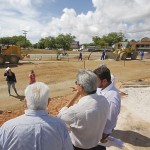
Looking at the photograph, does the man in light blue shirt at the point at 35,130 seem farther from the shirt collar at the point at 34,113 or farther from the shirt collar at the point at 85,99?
the shirt collar at the point at 85,99

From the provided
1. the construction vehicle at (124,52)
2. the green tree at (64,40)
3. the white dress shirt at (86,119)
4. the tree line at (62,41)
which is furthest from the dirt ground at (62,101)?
the green tree at (64,40)

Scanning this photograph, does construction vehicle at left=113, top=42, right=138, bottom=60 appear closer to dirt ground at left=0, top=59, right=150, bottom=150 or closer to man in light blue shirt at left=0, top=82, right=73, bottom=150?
dirt ground at left=0, top=59, right=150, bottom=150

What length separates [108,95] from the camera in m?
4.02

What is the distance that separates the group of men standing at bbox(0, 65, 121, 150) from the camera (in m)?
2.52

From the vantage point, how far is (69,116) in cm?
324

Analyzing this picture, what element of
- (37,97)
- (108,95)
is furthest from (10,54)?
(37,97)

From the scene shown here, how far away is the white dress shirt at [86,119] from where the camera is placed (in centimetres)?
326

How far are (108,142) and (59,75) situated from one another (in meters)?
20.7

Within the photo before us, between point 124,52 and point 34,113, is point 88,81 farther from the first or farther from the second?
point 124,52

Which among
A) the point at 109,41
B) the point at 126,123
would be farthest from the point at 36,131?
the point at 109,41

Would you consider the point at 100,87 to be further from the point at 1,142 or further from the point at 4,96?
the point at 4,96

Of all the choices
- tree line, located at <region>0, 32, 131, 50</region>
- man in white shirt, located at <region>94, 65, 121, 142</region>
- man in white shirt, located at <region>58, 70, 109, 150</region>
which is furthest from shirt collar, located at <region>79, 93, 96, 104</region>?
tree line, located at <region>0, 32, 131, 50</region>

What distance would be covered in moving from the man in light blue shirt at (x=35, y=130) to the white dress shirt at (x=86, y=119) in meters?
0.58

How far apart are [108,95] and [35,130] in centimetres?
170
